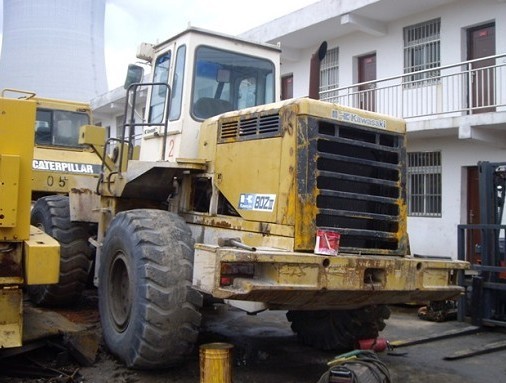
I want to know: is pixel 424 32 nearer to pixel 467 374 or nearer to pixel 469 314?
pixel 469 314

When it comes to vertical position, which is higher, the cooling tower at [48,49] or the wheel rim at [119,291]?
the cooling tower at [48,49]

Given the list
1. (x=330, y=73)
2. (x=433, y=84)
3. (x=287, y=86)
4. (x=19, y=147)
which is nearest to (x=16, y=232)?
(x=19, y=147)

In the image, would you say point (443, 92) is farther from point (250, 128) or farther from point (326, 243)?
point (326, 243)

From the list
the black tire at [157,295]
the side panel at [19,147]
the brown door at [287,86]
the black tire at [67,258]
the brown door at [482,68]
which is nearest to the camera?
the black tire at [157,295]

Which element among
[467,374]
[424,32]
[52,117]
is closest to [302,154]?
[467,374]

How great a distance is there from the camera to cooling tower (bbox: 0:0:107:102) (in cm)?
1681

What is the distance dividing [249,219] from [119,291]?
1595 mm

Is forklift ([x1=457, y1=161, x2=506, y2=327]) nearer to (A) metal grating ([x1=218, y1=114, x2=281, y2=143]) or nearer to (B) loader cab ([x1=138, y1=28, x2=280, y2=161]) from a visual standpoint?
(B) loader cab ([x1=138, y1=28, x2=280, y2=161])

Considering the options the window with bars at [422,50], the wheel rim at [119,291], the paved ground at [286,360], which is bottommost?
the paved ground at [286,360]

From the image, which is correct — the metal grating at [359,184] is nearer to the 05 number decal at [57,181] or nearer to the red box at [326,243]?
the red box at [326,243]

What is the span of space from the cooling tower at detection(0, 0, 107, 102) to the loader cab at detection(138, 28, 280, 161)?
1171 centimetres

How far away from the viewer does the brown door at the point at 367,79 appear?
14.6 m

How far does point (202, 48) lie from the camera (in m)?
5.97

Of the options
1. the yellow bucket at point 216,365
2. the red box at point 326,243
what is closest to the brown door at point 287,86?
the red box at point 326,243
